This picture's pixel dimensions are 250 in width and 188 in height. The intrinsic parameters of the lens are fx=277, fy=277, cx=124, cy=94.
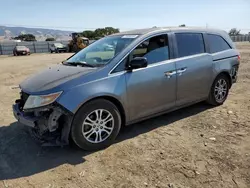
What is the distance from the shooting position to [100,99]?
13.1ft

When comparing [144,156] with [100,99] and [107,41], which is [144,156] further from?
[107,41]

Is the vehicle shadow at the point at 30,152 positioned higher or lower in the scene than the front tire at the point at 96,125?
lower

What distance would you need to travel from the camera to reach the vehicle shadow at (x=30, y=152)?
362 cm

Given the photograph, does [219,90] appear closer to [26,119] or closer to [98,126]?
[98,126]

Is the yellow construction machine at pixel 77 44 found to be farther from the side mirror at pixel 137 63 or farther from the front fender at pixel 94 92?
the front fender at pixel 94 92

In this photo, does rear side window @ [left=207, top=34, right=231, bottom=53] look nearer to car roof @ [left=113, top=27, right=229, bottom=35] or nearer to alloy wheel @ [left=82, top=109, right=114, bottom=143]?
car roof @ [left=113, top=27, right=229, bottom=35]

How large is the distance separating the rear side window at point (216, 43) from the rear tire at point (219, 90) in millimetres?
570

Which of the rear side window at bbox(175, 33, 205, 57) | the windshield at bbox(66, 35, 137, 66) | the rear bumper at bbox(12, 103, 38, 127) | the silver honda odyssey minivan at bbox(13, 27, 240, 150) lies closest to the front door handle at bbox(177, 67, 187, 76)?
the silver honda odyssey minivan at bbox(13, 27, 240, 150)

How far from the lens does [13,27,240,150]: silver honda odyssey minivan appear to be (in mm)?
3816

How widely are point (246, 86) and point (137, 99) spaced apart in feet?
15.4

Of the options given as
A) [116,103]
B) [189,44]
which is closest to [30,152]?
[116,103]

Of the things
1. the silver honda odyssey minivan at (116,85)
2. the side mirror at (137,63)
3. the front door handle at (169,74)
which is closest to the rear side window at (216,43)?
the silver honda odyssey minivan at (116,85)

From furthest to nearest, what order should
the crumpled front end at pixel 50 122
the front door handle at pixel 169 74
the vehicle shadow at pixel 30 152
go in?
the front door handle at pixel 169 74 → the crumpled front end at pixel 50 122 → the vehicle shadow at pixel 30 152

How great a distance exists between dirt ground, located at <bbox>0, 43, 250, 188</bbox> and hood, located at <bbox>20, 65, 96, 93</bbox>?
0.92 metres
